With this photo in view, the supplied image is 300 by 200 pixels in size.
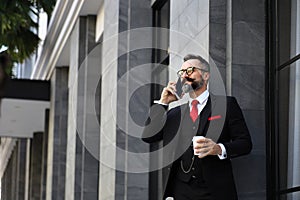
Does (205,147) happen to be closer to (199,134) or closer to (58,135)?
(199,134)

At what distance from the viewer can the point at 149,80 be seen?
11.6 m

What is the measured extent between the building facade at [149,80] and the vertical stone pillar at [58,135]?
3cm

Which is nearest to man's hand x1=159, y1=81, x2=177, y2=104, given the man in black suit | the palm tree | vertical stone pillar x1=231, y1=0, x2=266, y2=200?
the man in black suit

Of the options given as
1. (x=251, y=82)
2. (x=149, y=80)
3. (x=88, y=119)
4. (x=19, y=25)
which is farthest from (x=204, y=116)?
(x=19, y=25)

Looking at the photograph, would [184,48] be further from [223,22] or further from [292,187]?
[292,187]

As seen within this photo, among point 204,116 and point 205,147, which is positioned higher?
point 204,116

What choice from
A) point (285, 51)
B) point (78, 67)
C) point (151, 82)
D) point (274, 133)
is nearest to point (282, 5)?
point (285, 51)

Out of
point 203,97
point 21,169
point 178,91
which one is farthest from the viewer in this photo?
point 21,169

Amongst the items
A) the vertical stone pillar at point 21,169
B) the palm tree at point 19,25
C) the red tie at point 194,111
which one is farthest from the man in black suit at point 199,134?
the vertical stone pillar at point 21,169

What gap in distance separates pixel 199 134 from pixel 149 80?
5525 mm

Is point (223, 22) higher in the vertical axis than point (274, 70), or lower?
higher

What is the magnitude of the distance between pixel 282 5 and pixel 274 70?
61cm

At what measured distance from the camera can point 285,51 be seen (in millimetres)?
7160

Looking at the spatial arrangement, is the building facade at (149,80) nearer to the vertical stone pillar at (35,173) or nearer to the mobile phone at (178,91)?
the mobile phone at (178,91)
